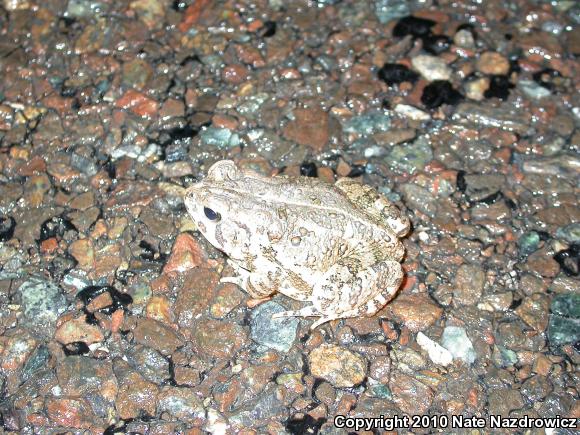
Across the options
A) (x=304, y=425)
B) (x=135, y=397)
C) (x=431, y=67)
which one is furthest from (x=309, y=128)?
(x=135, y=397)

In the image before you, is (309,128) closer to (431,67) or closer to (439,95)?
(439,95)

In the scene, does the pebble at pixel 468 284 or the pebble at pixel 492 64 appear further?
the pebble at pixel 492 64

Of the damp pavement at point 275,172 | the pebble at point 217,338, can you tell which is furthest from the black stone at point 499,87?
the pebble at point 217,338

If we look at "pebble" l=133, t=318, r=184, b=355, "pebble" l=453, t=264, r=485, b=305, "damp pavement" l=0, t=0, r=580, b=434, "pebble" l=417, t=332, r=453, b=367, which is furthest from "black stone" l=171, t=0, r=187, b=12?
"pebble" l=417, t=332, r=453, b=367

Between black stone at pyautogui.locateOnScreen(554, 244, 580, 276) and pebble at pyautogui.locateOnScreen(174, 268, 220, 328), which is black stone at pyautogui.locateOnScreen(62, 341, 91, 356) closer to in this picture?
pebble at pyautogui.locateOnScreen(174, 268, 220, 328)

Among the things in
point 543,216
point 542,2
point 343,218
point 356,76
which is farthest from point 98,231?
point 542,2

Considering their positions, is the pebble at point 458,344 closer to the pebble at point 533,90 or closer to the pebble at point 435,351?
the pebble at point 435,351

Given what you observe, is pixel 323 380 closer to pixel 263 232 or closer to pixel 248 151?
pixel 263 232
